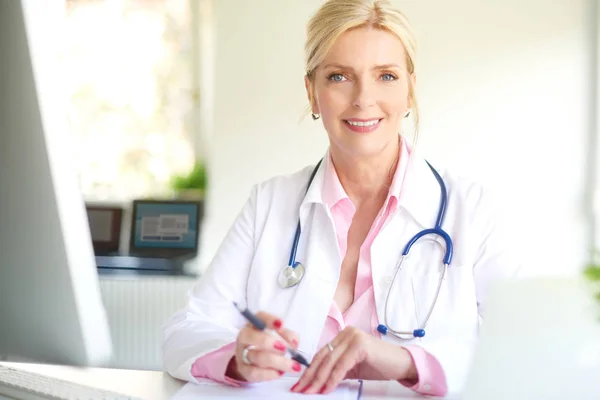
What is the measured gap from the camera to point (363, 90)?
1.28 meters

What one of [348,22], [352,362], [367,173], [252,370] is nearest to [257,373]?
[252,370]

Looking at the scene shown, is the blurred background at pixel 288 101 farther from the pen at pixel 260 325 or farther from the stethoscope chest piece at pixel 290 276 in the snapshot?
the pen at pixel 260 325

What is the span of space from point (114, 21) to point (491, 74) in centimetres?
232

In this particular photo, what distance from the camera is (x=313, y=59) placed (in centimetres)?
131

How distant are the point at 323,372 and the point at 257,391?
0.33ft

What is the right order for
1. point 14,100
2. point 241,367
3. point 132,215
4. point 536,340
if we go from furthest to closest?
point 132,215
point 241,367
point 14,100
point 536,340

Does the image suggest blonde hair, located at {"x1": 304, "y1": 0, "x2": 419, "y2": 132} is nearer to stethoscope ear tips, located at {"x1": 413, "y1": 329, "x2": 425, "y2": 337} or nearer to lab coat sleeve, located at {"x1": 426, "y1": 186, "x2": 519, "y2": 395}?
lab coat sleeve, located at {"x1": 426, "y1": 186, "x2": 519, "y2": 395}

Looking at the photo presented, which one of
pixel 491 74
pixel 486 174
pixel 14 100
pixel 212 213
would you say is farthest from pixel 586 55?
pixel 14 100

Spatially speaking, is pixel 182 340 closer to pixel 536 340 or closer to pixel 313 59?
pixel 313 59

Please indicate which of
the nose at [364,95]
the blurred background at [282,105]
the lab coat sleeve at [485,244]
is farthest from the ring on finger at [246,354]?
the blurred background at [282,105]

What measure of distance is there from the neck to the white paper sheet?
434 millimetres

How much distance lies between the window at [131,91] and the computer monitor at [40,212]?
11.8ft

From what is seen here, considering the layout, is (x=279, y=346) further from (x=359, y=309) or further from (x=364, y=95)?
(x=364, y=95)

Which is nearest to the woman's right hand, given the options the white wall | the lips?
the lips
